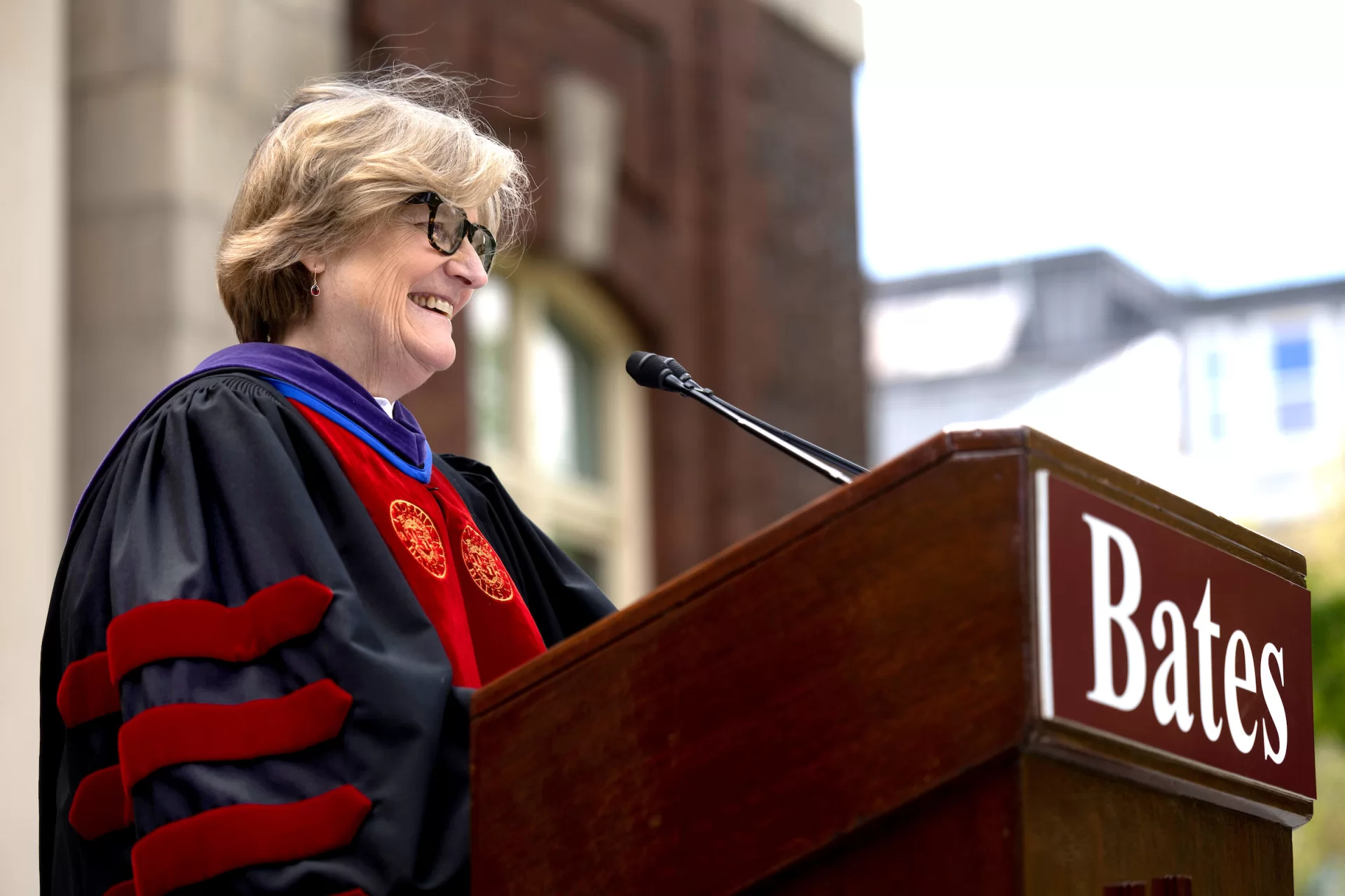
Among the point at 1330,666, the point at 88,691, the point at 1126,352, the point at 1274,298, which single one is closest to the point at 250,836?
the point at 88,691

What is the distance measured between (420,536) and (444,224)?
17.9 inches

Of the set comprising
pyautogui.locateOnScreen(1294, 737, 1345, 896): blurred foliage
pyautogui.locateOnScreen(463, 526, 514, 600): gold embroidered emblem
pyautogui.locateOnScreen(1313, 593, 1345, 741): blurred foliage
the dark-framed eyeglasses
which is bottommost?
pyautogui.locateOnScreen(1294, 737, 1345, 896): blurred foliage

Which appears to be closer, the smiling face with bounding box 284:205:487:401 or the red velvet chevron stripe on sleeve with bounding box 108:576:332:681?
the red velvet chevron stripe on sleeve with bounding box 108:576:332:681

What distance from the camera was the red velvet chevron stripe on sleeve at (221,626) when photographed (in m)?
1.95

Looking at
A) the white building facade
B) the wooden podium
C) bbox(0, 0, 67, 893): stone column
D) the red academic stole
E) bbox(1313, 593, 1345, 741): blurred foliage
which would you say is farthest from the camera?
the white building facade

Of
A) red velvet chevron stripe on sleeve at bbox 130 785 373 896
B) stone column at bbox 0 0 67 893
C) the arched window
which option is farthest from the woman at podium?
the arched window

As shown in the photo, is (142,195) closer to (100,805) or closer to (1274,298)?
(100,805)

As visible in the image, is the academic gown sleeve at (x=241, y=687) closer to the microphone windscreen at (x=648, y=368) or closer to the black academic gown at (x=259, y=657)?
the black academic gown at (x=259, y=657)

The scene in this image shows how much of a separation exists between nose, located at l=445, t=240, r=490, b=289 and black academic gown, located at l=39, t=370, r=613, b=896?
Answer: 1.14 feet

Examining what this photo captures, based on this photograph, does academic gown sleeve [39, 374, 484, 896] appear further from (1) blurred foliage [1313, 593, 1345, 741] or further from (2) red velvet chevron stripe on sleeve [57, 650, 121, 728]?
(1) blurred foliage [1313, 593, 1345, 741]

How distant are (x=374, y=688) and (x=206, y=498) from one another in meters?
0.37

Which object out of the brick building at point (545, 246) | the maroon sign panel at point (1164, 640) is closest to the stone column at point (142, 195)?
the brick building at point (545, 246)

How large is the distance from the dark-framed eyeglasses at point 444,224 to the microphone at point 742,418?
0.29 meters

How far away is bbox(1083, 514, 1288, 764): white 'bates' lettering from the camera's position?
1.54 meters
